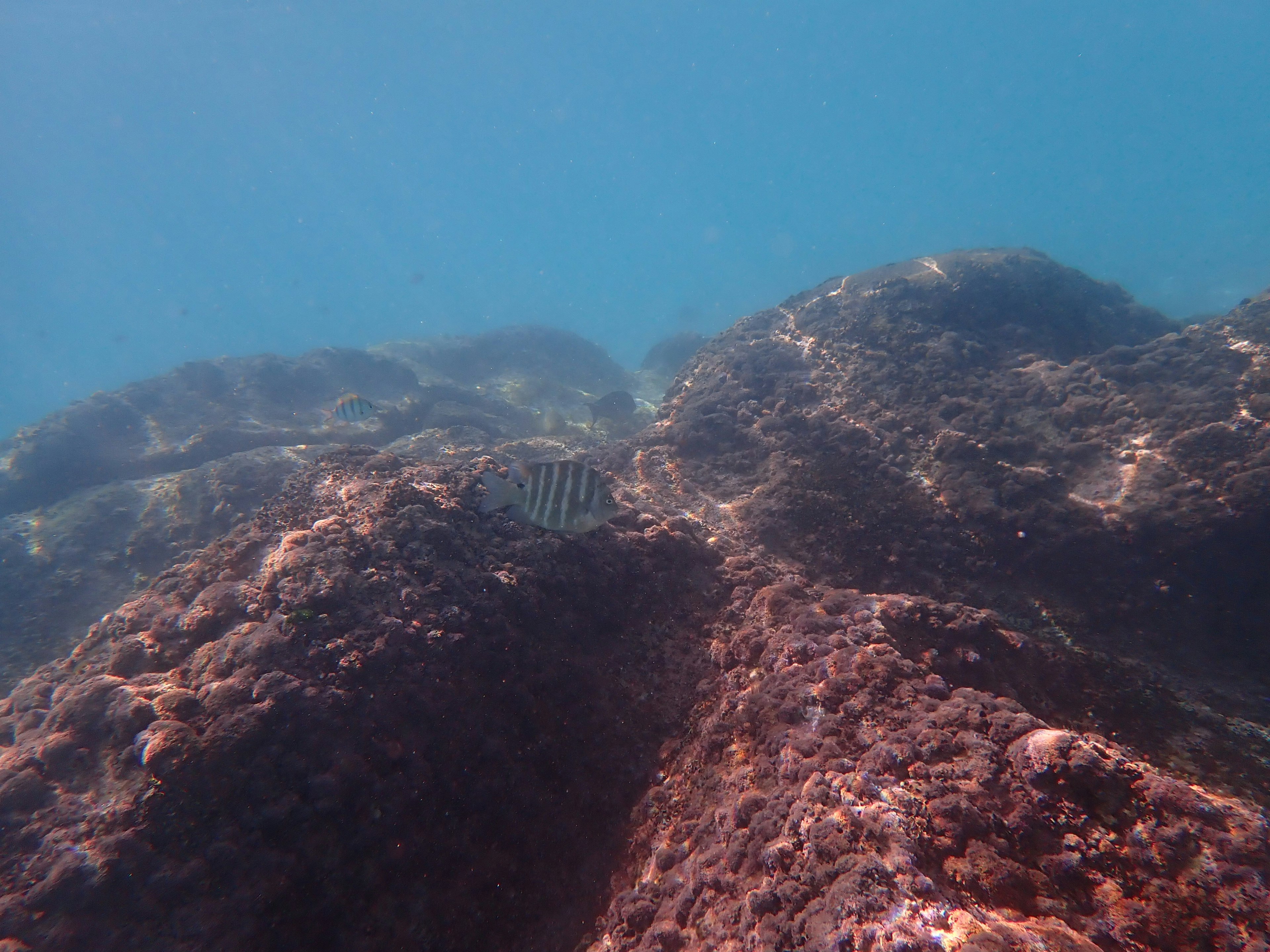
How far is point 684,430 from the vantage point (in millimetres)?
6875

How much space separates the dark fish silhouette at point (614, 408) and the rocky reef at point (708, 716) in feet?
31.9

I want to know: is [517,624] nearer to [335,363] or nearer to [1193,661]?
[1193,661]

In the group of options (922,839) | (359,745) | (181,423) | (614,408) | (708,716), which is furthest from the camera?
(614,408)

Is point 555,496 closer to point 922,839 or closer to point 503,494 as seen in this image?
point 503,494

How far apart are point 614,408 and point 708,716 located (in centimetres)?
1291

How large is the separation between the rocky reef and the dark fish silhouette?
31.9 ft

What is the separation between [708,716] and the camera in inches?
126

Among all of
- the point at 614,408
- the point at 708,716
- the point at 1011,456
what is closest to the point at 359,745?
the point at 708,716

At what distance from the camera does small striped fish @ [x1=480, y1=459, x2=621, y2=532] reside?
9.62ft

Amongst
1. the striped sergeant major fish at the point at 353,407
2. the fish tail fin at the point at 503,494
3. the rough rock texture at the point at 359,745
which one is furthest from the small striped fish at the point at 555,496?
the striped sergeant major fish at the point at 353,407

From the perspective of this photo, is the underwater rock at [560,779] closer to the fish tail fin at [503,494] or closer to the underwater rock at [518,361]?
the fish tail fin at [503,494]

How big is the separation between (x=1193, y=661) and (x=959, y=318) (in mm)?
5515

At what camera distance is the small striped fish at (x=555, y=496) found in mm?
2932

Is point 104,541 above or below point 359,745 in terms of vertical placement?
below
